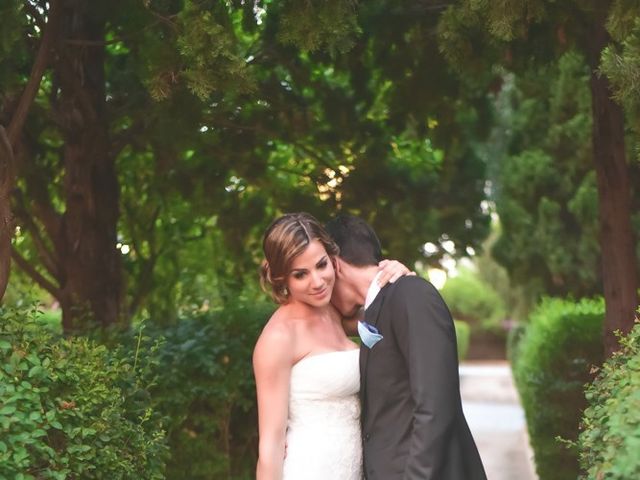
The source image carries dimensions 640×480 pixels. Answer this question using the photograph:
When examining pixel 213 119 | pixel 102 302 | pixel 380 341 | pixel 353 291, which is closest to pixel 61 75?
pixel 213 119

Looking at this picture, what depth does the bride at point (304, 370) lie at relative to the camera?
3.95 meters

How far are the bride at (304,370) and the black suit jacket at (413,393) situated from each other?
0.25m

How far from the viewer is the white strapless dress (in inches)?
161

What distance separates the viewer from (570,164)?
53.3 feet

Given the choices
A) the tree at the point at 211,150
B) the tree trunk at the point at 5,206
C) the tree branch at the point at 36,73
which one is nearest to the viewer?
the tree trunk at the point at 5,206

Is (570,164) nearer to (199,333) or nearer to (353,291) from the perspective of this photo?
(199,333)

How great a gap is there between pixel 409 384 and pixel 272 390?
0.59 metres

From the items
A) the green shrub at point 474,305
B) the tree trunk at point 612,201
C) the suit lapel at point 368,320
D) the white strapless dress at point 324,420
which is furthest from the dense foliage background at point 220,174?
the green shrub at point 474,305

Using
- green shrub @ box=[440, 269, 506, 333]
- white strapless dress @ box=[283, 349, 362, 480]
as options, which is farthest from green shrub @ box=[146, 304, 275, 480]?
green shrub @ box=[440, 269, 506, 333]

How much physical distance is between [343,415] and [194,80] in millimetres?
1741

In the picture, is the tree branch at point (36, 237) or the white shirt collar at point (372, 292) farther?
the tree branch at point (36, 237)

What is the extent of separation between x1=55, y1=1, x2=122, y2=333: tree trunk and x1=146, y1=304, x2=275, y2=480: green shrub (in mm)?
492

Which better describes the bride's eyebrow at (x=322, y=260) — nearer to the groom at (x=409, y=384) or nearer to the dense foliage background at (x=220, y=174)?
the groom at (x=409, y=384)

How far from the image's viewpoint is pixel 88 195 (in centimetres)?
702
